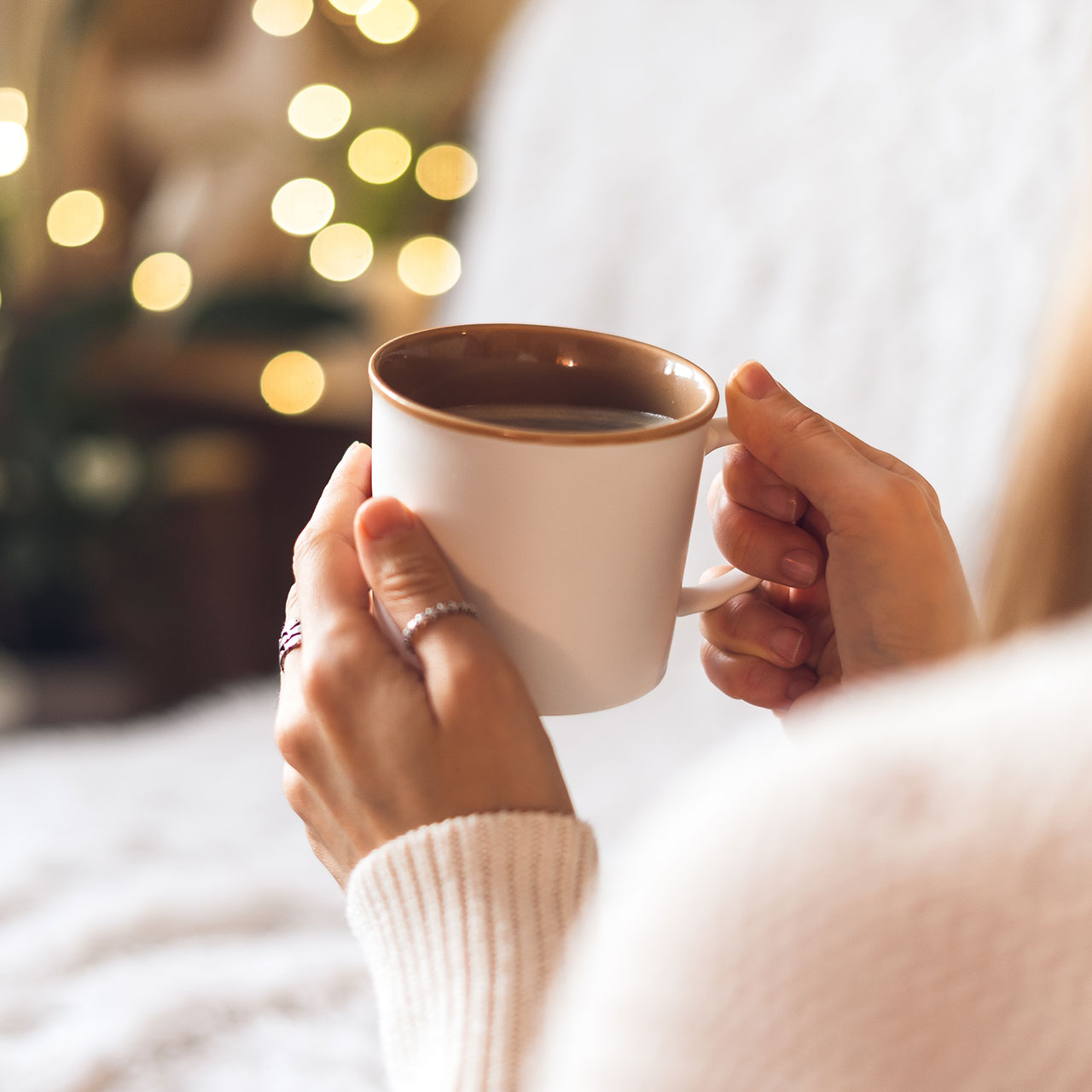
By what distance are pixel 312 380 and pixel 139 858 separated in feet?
3.43

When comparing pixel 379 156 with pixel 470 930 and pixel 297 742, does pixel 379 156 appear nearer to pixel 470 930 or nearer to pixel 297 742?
pixel 297 742

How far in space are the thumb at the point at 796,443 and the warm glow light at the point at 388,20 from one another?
1.65 meters

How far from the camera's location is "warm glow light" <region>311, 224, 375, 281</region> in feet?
6.23

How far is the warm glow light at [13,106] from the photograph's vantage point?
180 cm

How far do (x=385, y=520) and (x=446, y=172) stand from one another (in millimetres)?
Answer: 1540

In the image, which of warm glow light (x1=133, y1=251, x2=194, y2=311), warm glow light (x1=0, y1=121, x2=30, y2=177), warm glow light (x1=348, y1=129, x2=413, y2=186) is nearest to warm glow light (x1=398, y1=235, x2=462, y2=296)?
warm glow light (x1=348, y1=129, x2=413, y2=186)

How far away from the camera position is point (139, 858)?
932mm

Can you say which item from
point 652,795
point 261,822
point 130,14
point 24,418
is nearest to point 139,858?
point 261,822

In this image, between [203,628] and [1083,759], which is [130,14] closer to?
[203,628]

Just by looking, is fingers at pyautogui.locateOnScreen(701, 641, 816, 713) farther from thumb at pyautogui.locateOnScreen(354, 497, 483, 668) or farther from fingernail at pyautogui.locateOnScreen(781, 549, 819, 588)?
thumb at pyautogui.locateOnScreen(354, 497, 483, 668)

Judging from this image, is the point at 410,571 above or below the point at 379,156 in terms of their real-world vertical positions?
below

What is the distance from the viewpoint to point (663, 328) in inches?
47.3

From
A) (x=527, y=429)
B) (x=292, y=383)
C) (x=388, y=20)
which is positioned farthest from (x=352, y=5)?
(x=527, y=429)

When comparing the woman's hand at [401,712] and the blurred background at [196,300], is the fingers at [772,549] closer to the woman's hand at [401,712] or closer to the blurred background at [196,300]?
the woman's hand at [401,712]
